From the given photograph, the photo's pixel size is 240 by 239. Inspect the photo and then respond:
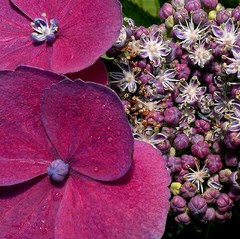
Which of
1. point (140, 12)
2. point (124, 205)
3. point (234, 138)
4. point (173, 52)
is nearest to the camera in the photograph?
point (124, 205)

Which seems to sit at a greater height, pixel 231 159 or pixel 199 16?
pixel 199 16

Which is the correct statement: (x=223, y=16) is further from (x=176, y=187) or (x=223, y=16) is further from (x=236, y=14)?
(x=176, y=187)

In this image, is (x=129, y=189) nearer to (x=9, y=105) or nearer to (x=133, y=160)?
(x=133, y=160)

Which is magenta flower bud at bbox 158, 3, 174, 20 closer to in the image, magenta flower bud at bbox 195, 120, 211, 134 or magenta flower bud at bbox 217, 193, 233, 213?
magenta flower bud at bbox 195, 120, 211, 134

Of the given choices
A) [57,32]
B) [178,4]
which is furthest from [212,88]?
[57,32]

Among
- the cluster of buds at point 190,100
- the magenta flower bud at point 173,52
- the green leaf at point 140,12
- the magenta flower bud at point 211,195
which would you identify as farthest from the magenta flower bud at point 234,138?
the green leaf at point 140,12

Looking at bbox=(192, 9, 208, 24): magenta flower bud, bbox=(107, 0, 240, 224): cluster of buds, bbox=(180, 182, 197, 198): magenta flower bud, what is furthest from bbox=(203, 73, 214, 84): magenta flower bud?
bbox=(180, 182, 197, 198): magenta flower bud

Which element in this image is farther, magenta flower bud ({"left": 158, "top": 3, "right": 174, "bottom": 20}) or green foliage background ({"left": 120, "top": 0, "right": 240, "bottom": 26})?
green foliage background ({"left": 120, "top": 0, "right": 240, "bottom": 26})
